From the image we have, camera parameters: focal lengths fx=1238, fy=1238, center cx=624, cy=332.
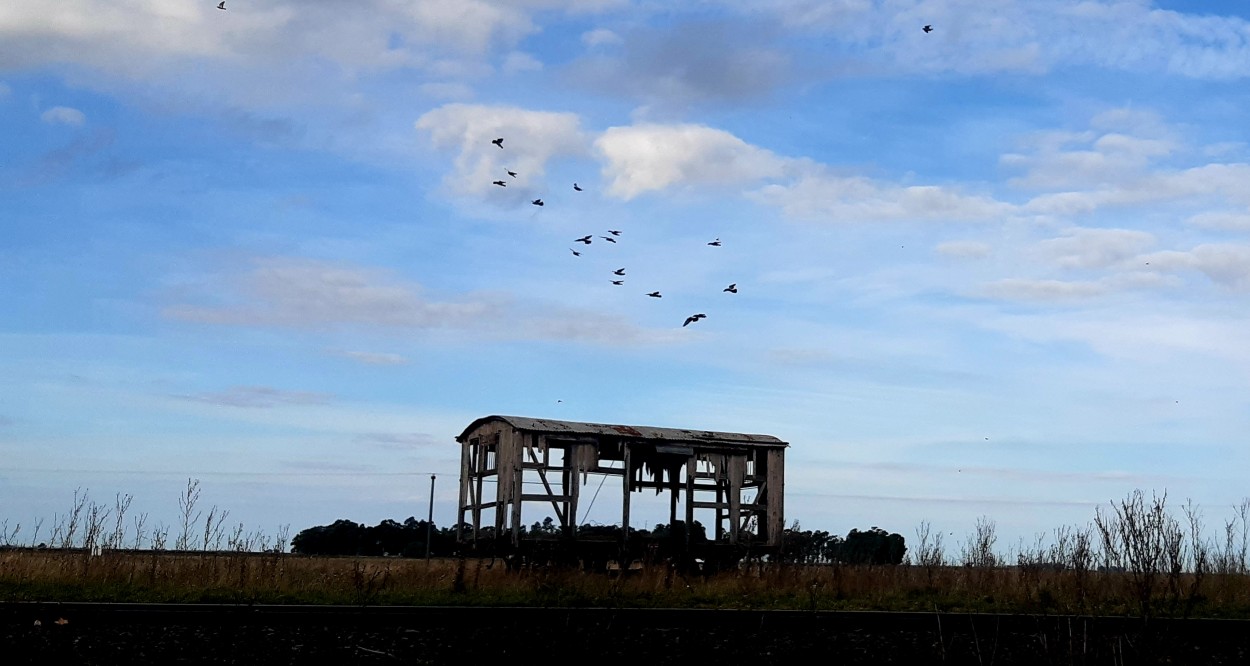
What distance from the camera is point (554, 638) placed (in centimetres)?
1062

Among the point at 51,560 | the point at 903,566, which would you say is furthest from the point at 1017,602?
the point at 51,560

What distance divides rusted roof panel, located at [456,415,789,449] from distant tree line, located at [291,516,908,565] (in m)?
1.84

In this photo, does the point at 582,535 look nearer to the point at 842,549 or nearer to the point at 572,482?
the point at 572,482

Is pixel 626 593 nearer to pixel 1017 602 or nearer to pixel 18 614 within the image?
pixel 1017 602

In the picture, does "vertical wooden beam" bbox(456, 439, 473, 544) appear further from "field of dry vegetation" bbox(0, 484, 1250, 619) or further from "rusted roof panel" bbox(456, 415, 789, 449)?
"field of dry vegetation" bbox(0, 484, 1250, 619)

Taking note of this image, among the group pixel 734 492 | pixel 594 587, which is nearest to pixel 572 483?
pixel 734 492

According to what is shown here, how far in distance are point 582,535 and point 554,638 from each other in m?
15.1

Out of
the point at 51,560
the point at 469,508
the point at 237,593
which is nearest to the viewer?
the point at 237,593

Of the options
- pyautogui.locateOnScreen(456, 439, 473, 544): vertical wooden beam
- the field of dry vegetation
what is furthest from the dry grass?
pyautogui.locateOnScreen(456, 439, 473, 544): vertical wooden beam

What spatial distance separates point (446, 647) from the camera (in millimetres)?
10617

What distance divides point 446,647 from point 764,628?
3.47 meters

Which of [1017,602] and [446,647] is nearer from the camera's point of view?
[446,647]

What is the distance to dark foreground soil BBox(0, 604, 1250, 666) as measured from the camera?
9922 mm

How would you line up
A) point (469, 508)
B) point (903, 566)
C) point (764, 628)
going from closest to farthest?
point (764, 628) < point (903, 566) < point (469, 508)
